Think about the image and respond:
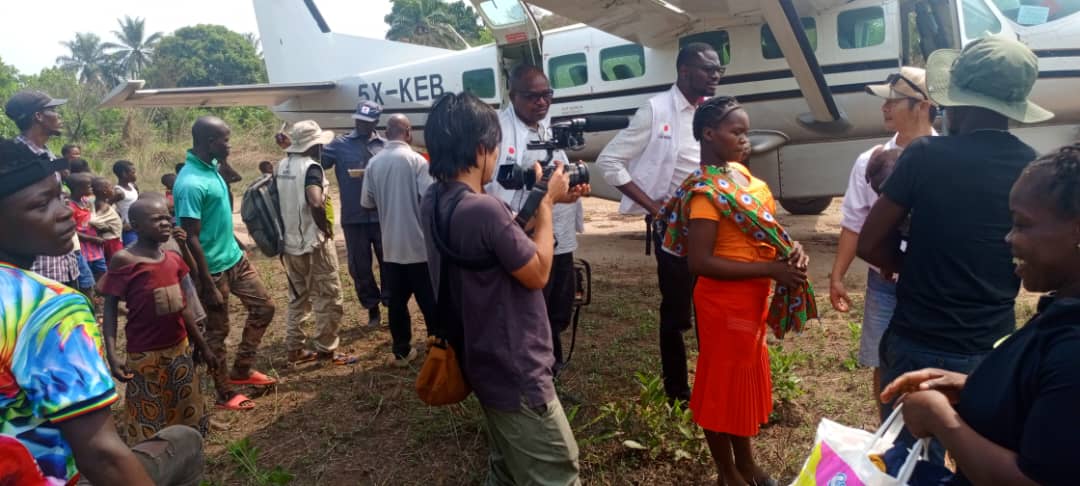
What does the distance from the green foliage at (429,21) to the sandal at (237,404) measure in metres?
37.1

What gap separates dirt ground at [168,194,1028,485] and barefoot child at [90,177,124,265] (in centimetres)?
136

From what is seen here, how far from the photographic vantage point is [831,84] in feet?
23.5

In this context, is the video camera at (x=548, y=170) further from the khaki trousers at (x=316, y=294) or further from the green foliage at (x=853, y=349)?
the khaki trousers at (x=316, y=294)

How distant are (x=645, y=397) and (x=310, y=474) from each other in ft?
5.87

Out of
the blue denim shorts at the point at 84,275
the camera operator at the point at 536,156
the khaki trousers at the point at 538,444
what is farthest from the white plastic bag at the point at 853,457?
the blue denim shorts at the point at 84,275

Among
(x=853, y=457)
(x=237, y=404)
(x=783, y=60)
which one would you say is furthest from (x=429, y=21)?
(x=853, y=457)

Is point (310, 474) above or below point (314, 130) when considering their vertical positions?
below

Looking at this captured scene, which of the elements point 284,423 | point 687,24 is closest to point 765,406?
point 284,423

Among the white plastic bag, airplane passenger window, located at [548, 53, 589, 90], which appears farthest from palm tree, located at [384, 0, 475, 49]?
the white plastic bag

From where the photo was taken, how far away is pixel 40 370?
143cm

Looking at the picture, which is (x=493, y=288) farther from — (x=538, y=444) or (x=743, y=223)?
(x=743, y=223)

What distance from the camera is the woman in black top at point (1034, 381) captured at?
1.10 meters

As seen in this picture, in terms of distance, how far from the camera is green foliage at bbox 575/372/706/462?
3312 mm

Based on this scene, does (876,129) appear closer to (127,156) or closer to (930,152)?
(930,152)
